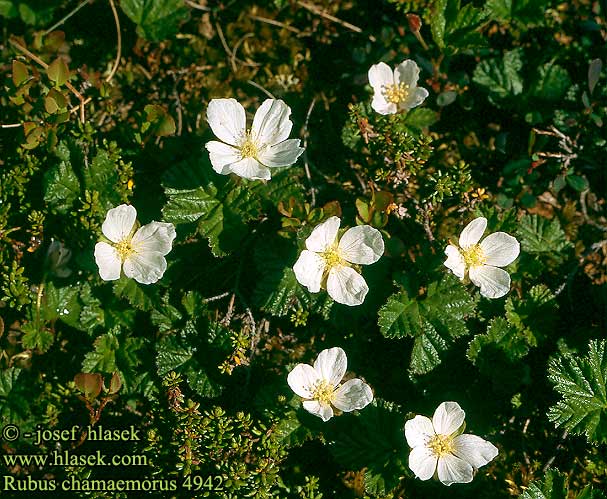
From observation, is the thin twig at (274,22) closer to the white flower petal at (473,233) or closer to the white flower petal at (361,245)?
the white flower petal at (361,245)

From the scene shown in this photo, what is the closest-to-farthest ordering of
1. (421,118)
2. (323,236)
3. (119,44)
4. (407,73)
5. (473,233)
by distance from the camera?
Result: (323,236)
(473,233)
(407,73)
(421,118)
(119,44)

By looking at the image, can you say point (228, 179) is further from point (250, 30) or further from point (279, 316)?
point (250, 30)

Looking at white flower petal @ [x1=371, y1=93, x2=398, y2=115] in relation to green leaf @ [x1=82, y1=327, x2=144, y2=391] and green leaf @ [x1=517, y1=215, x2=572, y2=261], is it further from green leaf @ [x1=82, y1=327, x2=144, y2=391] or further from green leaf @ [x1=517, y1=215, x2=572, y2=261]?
green leaf @ [x1=82, y1=327, x2=144, y2=391]

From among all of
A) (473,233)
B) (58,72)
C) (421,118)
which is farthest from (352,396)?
(58,72)

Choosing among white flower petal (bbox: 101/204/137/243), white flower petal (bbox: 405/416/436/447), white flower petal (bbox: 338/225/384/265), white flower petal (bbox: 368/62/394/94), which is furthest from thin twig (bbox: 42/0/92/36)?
white flower petal (bbox: 405/416/436/447)

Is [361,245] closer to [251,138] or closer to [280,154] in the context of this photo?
[280,154]

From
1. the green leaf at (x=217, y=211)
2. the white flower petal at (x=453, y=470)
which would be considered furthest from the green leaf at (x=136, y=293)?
the white flower petal at (x=453, y=470)
